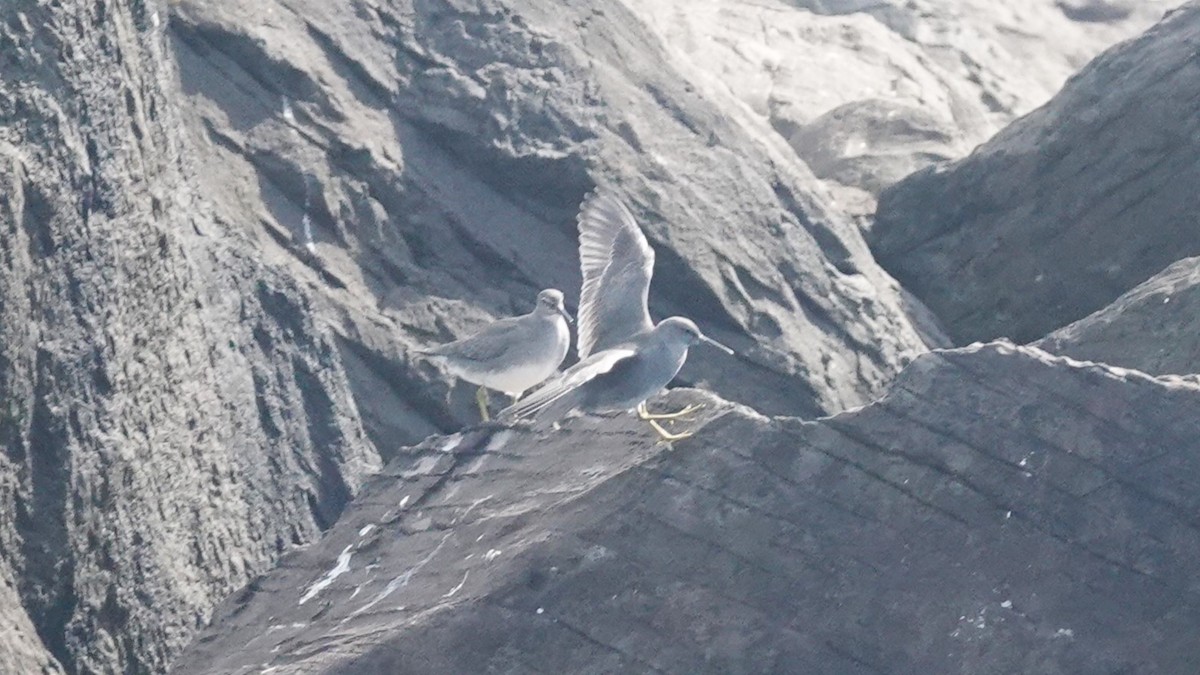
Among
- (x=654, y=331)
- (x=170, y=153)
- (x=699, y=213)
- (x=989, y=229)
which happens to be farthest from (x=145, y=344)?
(x=989, y=229)

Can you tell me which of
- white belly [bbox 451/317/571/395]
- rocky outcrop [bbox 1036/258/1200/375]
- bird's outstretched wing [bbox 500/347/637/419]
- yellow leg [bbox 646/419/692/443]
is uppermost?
bird's outstretched wing [bbox 500/347/637/419]

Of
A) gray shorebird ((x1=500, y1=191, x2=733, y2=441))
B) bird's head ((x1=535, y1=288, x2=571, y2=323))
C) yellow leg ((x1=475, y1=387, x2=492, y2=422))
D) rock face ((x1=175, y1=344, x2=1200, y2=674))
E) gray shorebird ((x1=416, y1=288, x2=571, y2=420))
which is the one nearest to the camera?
rock face ((x1=175, y1=344, x2=1200, y2=674))

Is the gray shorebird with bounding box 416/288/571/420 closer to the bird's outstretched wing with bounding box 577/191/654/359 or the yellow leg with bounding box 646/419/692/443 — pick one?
the bird's outstretched wing with bounding box 577/191/654/359

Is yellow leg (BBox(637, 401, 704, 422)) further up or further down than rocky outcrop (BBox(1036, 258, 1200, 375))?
further up

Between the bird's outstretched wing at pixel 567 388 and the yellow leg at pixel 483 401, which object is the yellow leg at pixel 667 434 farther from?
the yellow leg at pixel 483 401

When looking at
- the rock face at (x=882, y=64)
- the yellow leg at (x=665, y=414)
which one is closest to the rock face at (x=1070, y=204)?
the rock face at (x=882, y=64)

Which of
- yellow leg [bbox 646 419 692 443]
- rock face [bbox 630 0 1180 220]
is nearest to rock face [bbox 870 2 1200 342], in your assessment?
rock face [bbox 630 0 1180 220]

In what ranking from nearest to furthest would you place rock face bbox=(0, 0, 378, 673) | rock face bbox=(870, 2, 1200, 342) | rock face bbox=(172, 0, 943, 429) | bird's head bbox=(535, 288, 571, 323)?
rock face bbox=(0, 0, 378, 673) < bird's head bbox=(535, 288, 571, 323) < rock face bbox=(172, 0, 943, 429) < rock face bbox=(870, 2, 1200, 342)

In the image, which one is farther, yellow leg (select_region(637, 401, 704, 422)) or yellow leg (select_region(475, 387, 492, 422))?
yellow leg (select_region(475, 387, 492, 422))
